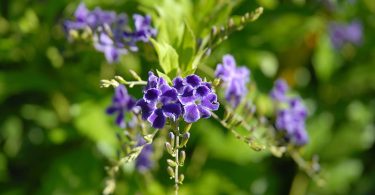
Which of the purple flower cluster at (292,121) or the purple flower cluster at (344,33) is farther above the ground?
the purple flower cluster at (292,121)

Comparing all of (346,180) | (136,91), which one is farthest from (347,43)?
(136,91)

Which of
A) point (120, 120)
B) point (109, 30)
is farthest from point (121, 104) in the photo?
point (109, 30)

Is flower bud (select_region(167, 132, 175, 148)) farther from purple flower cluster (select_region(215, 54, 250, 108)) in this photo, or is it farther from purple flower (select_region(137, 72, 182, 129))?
purple flower cluster (select_region(215, 54, 250, 108))

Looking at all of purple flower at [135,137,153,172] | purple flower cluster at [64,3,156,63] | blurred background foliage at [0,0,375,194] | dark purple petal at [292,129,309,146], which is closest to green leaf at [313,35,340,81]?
blurred background foliage at [0,0,375,194]

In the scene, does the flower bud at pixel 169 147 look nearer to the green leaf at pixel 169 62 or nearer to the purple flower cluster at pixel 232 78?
the green leaf at pixel 169 62

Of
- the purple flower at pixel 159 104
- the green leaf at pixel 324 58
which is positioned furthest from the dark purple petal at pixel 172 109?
the green leaf at pixel 324 58
